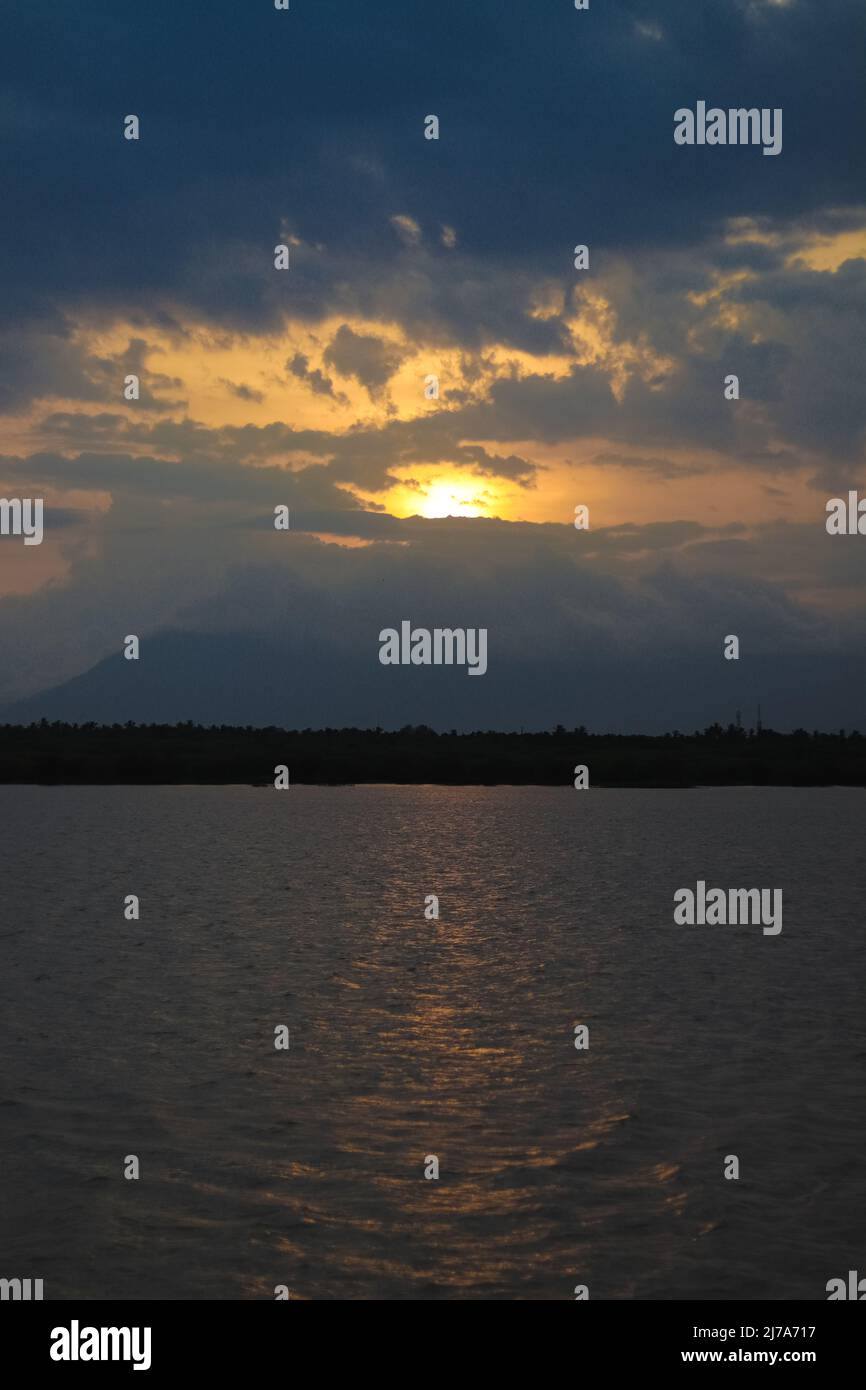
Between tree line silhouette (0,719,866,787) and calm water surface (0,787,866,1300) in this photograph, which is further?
tree line silhouette (0,719,866,787)

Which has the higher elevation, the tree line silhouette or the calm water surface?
the tree line silhouette

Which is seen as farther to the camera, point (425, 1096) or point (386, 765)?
point (386, 765)

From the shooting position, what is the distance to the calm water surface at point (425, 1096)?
1462cm

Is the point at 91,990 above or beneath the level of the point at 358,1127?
above

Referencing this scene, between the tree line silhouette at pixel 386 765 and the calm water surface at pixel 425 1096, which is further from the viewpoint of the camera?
the tree line silhouette at pixel 386 765

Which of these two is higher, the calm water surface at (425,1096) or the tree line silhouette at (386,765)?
the tree line silhouette at (386,765)

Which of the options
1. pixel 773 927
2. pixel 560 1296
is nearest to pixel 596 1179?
pixel 560 1296

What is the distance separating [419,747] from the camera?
190 m

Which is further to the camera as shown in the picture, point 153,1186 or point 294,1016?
point 294,1016

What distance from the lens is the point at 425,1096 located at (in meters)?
21.0

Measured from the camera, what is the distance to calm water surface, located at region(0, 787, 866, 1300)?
Result: 14617 mm

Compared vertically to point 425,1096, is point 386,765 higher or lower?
higher
